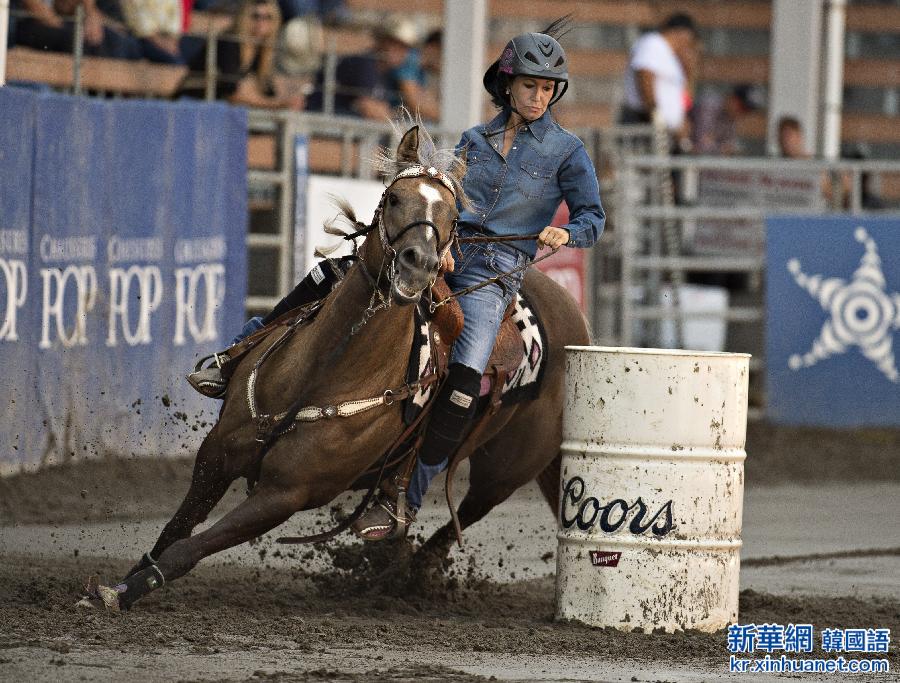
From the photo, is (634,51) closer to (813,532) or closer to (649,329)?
(649,329)

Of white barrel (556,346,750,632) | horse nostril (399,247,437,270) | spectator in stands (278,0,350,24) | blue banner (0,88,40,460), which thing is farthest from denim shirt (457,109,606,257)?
spectator in stands (278,0,350,24)

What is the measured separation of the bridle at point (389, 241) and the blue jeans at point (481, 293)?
701mm

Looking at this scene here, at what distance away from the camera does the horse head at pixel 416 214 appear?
642 centimetres

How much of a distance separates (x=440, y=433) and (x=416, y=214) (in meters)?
1.30

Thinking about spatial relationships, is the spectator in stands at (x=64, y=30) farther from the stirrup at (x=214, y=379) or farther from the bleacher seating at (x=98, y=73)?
the stirrup at (x=214, y=379)

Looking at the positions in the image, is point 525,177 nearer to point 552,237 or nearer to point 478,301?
point 552,237

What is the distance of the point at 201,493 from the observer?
735 centimetres

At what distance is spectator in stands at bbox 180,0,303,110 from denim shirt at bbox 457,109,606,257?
5.54m

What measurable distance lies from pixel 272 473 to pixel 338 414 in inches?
14.1

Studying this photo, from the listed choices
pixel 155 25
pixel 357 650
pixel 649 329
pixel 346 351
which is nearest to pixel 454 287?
pixel 346 351

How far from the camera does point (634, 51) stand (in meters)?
16.7

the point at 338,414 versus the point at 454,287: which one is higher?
the point at 454,287

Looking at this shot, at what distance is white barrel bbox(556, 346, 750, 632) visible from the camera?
7.20 m

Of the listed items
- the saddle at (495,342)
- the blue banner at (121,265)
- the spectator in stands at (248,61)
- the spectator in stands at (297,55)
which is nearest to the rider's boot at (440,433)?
the saddle at (495,342)
